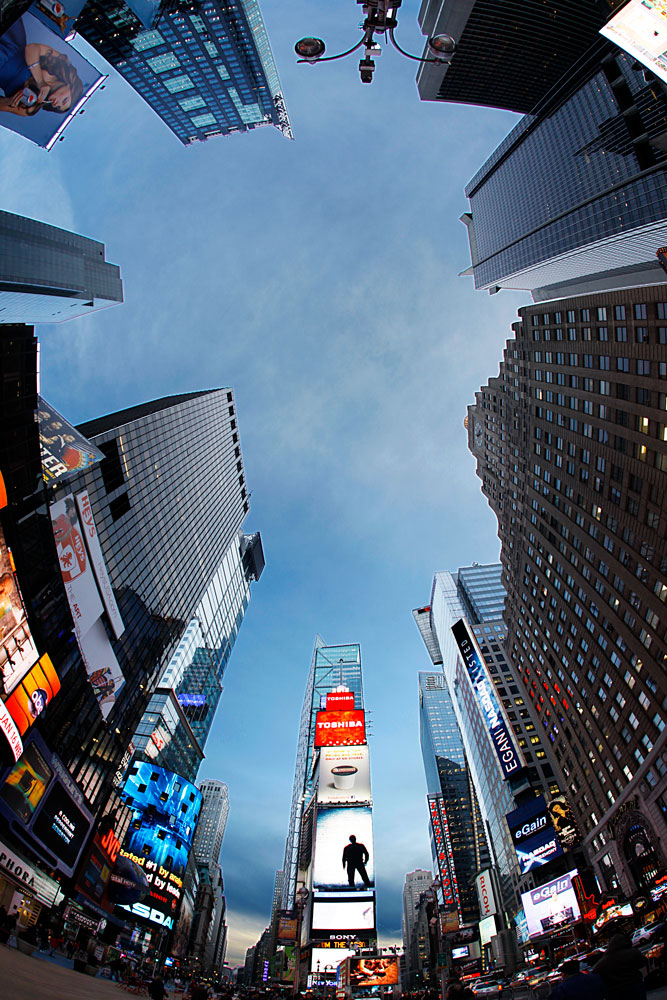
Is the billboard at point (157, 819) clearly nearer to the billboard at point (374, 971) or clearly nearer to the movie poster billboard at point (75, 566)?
the billboard at point (374, 971)

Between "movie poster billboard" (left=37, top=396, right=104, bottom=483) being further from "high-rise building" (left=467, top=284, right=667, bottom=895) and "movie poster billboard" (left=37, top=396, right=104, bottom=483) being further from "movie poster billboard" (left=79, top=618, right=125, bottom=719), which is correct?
"high-rise building" (left=467, top=284, right=667, bottom=895)

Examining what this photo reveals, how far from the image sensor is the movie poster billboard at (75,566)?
4859 cm

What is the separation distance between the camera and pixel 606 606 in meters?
56.1

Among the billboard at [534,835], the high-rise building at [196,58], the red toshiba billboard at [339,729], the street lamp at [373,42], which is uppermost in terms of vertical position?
the high-rise building at [196,58]

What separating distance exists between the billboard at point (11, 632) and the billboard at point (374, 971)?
4752 centimetres

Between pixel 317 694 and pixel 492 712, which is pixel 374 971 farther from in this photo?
pixel 317 694

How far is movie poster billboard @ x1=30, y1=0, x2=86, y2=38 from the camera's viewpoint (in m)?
38.1

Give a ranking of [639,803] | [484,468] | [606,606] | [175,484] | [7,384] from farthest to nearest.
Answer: [484,468] → [175,484] → [606,606] → [639,803] → [7,384]

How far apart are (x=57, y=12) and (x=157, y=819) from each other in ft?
324

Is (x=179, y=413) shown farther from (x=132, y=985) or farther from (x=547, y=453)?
(x=132, y=985)

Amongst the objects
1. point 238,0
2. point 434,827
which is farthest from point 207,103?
point 434,827

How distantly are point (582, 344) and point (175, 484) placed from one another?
7011cm

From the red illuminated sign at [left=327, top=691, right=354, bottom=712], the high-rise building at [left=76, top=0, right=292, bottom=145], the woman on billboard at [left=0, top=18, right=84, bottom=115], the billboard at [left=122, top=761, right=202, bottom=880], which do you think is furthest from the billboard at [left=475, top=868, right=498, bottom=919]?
the high-rise building at [left=76, top=0, right=292, bottom=145]

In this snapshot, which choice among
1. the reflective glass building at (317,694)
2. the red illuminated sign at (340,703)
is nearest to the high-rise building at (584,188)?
the red illuminated sign at (340,703)
